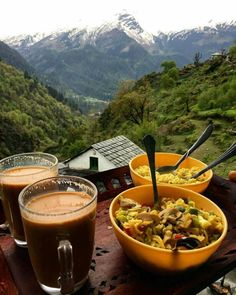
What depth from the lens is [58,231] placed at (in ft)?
2.67

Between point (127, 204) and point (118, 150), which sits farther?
point (118, 150)

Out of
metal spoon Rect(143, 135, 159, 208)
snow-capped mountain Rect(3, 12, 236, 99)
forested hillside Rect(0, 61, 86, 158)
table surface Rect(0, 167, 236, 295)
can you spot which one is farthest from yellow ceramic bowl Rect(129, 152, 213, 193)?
snow-capped mountain Rect(3, 12, 236, 99)

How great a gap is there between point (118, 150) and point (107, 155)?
0.45 m

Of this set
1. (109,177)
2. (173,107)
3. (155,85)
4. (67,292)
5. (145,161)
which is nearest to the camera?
(67,292)

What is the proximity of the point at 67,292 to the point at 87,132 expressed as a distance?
32.4 m

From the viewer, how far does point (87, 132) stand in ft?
108

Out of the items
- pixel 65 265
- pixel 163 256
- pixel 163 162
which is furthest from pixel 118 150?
pixel 65 265

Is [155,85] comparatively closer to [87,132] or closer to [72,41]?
[87,132]

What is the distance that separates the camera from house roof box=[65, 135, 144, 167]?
11.5 m

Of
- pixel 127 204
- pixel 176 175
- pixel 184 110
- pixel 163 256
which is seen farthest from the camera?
pixel 184 110

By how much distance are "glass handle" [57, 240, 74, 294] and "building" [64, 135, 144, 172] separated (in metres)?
9.78

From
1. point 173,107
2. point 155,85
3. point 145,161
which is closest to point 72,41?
point 155,85

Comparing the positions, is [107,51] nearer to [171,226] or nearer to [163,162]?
[163,162]

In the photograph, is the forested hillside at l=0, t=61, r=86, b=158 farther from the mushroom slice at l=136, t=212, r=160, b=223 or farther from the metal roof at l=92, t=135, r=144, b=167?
the mushroom slice at l=136, t=212, r=160, b=223
